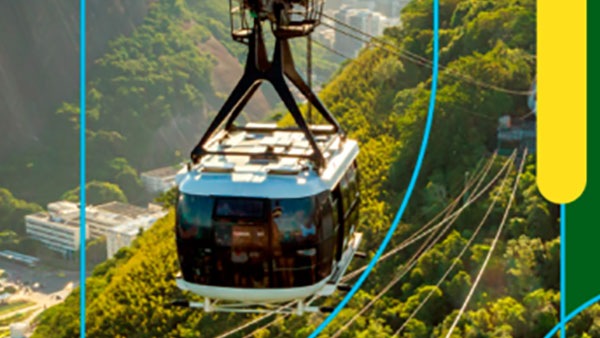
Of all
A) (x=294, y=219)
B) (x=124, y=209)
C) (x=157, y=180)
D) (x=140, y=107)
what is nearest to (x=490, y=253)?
(x=294, y=219)

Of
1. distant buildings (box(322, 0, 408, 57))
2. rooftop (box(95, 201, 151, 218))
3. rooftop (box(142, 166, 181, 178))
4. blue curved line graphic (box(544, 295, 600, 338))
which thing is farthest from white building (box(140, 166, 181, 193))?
blue curved line graphic (box(544, 295, 600, 338))

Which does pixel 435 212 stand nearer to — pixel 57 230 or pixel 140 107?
pixel 57 230

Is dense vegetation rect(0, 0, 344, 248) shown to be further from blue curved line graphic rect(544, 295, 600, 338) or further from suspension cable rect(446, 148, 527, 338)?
blue curved line graphic rect(544, 295, 600, 338)

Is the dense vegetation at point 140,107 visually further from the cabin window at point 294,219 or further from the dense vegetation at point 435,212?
the cabin window at point 294,219

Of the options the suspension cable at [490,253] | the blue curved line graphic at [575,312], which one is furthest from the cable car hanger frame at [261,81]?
the suspension cable at [490,253]

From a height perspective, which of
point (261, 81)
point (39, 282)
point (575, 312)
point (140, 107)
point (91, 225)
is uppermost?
point (261, 81)

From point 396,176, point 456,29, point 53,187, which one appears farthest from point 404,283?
point 53,187
